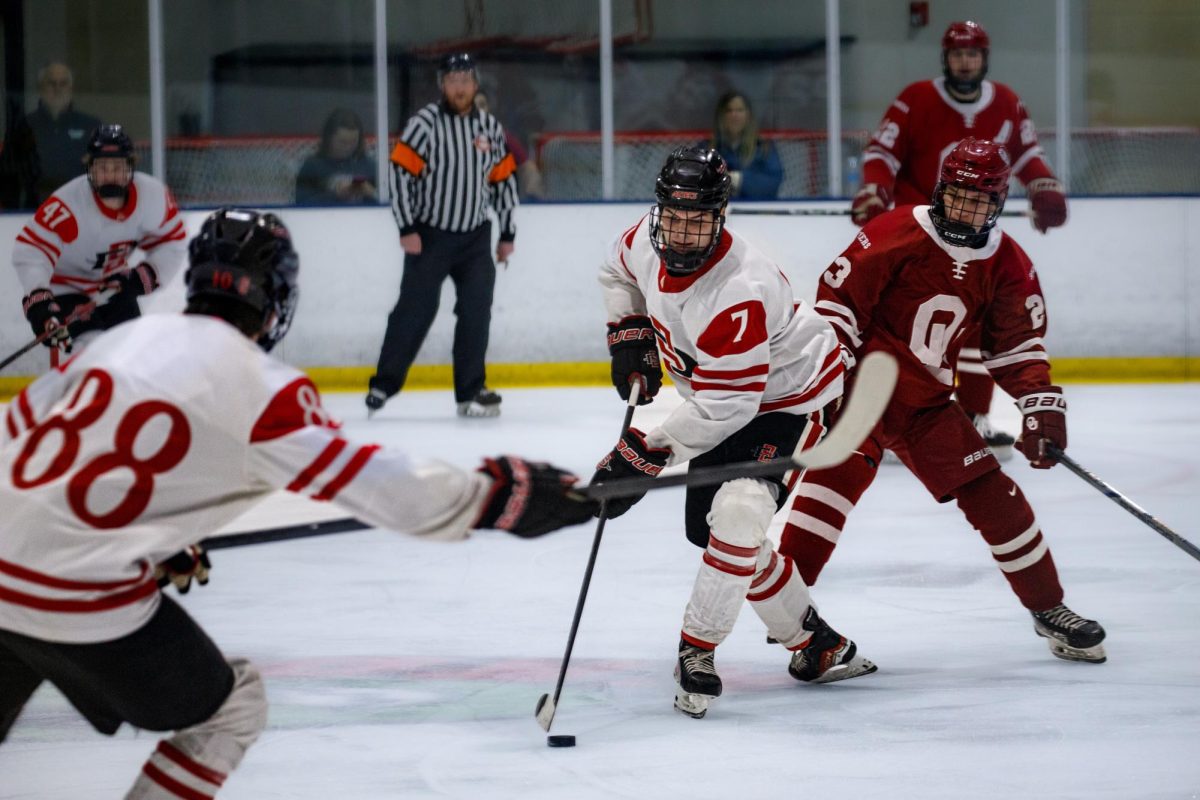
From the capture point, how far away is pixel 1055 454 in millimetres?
3014

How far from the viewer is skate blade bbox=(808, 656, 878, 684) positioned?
9.56 feet

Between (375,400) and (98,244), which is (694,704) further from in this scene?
(375,400)

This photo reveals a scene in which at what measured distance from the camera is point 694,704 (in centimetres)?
271

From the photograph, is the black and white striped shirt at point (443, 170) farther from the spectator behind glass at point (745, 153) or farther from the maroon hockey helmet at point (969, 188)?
the maroon hockey helmet at point (969, 188)

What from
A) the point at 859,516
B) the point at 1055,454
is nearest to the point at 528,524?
the point at 1055,454

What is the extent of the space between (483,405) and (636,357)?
3461 mm

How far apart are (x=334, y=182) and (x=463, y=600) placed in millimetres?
4314

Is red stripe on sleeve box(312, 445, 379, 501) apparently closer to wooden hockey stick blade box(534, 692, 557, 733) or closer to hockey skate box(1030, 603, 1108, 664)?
wooden hockey stick blade box(534, 692, 557, 733)

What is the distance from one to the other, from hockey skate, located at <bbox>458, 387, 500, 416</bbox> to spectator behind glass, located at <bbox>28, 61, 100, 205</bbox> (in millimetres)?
2258

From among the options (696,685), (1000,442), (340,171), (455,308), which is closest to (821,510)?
(696,685)

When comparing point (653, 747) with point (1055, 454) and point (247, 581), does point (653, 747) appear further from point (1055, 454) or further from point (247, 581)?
point (247, 581)

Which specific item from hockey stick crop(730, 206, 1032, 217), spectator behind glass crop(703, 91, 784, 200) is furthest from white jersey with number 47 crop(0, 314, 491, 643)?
spectator behind glass crop(703, 91, 784, 200)

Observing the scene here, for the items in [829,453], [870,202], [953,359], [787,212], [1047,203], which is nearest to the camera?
[829,453]

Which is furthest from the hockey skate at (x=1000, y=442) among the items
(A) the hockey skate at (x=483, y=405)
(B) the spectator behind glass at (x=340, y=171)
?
(B) the spectator behind glass at (x=340, y=171)
